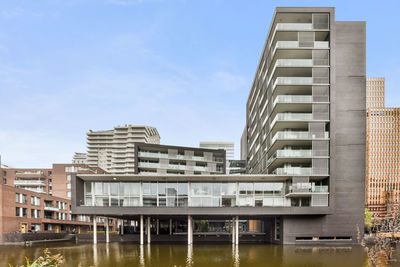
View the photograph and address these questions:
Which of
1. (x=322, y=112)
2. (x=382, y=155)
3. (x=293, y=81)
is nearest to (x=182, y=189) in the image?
(x=293, y=81)

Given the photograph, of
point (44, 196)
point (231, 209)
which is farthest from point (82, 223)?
point (231, 209)

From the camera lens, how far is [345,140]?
3753cm

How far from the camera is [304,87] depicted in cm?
3875

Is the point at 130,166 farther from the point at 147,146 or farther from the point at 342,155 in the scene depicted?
the point at 342,155

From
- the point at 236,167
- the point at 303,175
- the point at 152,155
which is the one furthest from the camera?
the point at 236,167

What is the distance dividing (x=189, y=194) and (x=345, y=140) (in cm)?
2207

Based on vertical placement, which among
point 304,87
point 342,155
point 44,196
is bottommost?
point 44,196

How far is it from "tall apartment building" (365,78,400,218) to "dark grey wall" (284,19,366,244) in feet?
367

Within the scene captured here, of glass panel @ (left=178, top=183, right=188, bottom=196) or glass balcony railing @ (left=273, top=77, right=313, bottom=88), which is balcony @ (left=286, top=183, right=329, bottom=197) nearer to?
Result: glass panel @ (left=178, top=183, right=188, bottom=196)

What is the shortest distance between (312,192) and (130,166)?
107950 millimetres

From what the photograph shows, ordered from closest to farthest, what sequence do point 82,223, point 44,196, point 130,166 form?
1. point 44,196
2. point 82,223
3. point 130,166

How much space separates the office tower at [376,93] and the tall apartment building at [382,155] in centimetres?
1180

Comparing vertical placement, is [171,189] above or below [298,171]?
below

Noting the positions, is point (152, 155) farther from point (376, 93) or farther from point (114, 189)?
point (376, 93)
